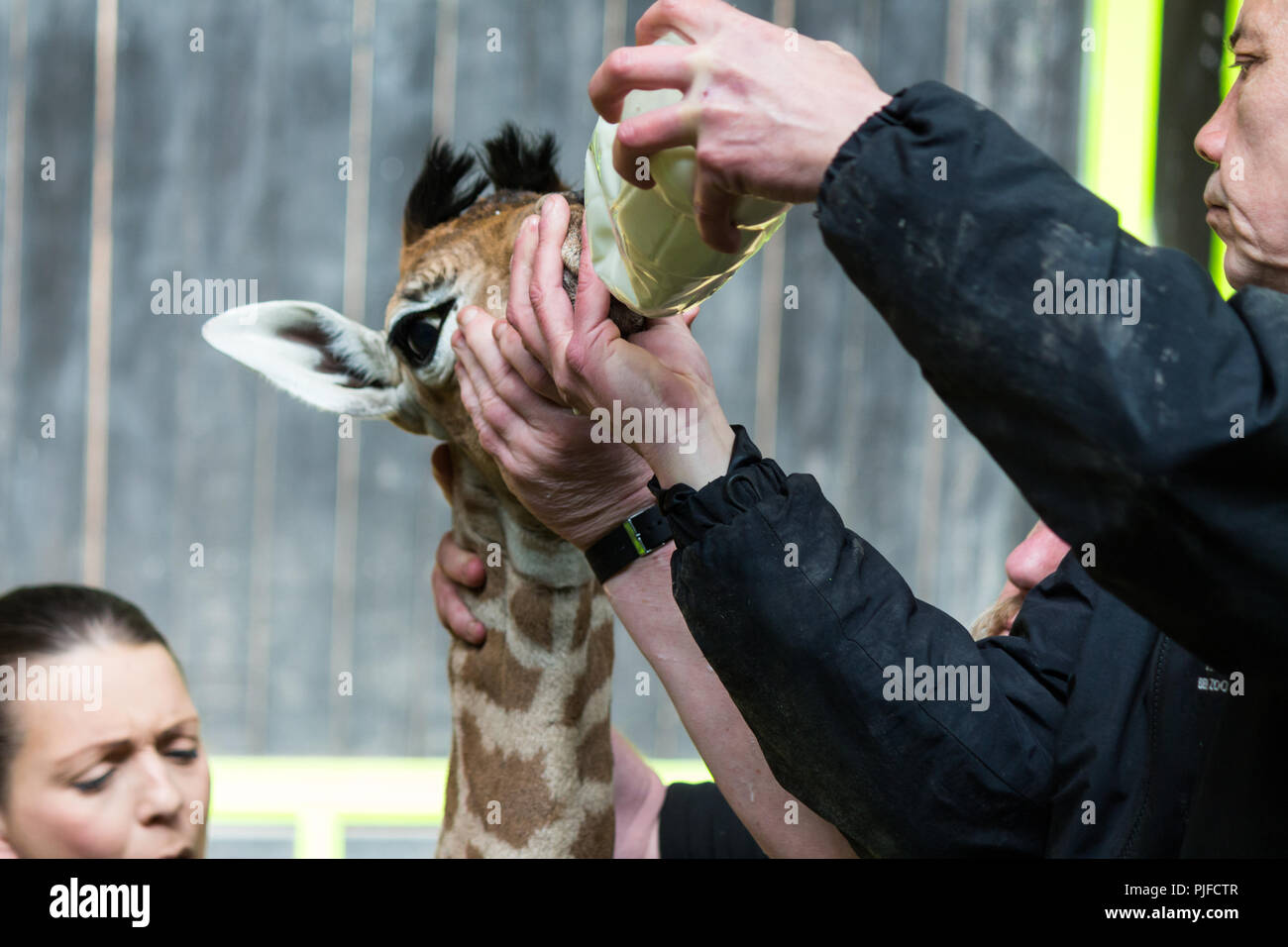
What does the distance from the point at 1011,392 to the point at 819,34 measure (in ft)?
8.79

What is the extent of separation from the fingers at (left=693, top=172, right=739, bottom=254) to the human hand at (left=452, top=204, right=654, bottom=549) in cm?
30

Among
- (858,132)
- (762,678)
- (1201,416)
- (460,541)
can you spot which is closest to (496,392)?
(460,541)

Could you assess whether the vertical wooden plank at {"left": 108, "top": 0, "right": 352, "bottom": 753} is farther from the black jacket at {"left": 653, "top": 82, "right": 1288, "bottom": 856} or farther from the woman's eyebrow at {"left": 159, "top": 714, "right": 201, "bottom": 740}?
the black jacket at {"left": 653, "top": 82, "right": 1288, "bottom": 856}

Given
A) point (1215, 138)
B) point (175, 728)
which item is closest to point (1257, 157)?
point (1215, 138)

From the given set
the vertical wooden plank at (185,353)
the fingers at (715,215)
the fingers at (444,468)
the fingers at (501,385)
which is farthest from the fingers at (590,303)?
the vertical wooden plank at (185,353)

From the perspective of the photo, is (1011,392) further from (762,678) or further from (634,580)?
(634,580)

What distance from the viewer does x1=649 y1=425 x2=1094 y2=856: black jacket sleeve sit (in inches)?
40.4

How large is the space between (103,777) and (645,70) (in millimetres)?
932

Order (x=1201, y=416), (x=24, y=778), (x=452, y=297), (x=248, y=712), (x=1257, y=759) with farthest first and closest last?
(x=248, y=712) → (x=452, y=297) → (x=24, y=778) → (x=1257, y=759) → (x=1201, y=416)

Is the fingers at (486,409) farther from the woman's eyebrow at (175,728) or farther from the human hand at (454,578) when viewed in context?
the woman's eyebrow at (175,728)

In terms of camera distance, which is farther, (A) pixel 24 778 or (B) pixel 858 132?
(A) pixel 24 778

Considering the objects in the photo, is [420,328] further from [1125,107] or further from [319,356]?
[1125,107]

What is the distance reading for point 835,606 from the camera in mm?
1039

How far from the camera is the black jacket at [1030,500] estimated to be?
0.77m
